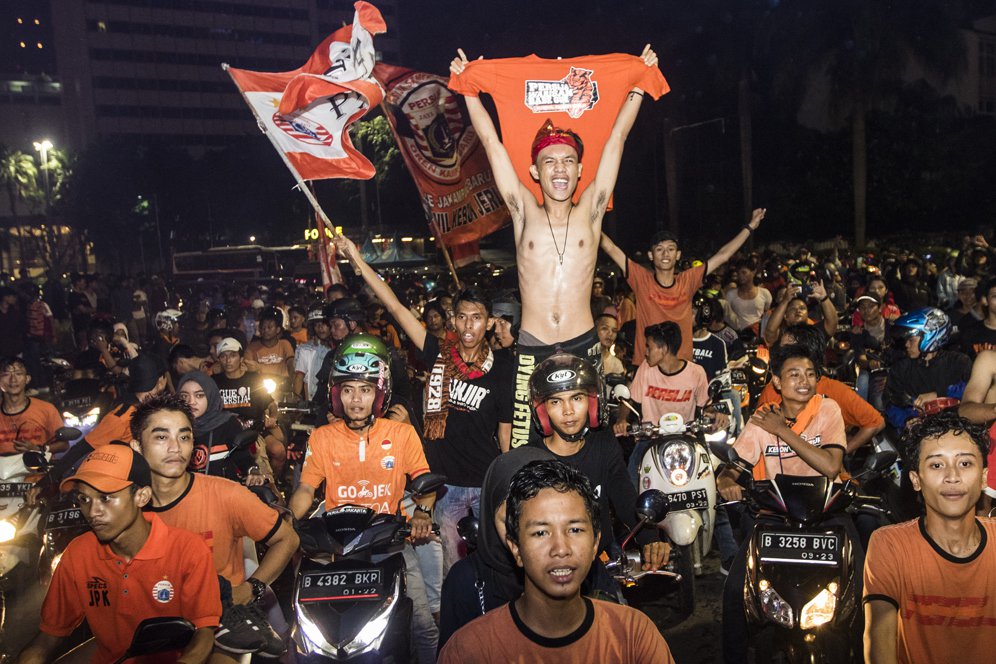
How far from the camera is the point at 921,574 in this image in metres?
3.55

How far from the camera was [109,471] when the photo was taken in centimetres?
379

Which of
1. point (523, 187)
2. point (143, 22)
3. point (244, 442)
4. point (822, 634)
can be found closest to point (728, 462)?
point (822, 634)

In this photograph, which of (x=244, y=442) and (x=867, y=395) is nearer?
Answer: (x=244, y=442)

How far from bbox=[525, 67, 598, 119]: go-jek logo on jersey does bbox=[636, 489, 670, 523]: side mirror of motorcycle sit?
4.26 m

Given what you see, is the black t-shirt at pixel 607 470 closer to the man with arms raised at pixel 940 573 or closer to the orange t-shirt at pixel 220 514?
the man with arms raised at pixel 940 573

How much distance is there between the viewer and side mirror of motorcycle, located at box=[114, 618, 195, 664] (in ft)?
10.8

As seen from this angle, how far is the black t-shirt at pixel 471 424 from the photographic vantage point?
5684 millimetres

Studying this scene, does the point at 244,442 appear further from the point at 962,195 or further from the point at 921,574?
the point at 962,195

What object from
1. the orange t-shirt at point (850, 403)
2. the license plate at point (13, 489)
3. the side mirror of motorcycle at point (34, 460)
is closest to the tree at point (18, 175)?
the license plate at point (13, 489)

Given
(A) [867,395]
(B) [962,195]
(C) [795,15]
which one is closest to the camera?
(A) [867,395]

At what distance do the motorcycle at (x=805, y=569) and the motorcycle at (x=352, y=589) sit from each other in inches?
68.8

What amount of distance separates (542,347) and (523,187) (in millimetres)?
1181

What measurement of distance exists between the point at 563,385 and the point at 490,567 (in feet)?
4.09

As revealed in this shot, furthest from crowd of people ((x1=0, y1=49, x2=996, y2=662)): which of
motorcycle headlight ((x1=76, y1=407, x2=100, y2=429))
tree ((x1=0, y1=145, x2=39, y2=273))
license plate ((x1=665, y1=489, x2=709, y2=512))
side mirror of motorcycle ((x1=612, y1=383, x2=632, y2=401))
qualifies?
tree ((x1=0, y1=145, x2=39, y2=273))
